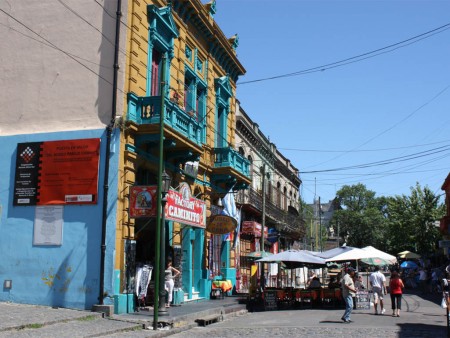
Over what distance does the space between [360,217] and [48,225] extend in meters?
80.2

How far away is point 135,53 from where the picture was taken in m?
16.7

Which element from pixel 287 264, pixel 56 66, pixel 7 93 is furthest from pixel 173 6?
pixel 287 264

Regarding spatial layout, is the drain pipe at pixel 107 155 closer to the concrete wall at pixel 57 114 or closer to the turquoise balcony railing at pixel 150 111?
the concrete wall at pixel 57 114

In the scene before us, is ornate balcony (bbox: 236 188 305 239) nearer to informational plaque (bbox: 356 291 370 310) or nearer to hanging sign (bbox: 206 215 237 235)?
hanging sign (bbox: 206 215 237 235)

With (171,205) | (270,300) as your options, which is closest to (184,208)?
(171,205)

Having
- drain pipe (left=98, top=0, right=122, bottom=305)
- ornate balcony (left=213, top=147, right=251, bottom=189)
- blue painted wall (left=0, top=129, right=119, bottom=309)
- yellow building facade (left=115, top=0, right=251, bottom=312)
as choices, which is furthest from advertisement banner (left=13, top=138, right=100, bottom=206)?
ornate balcony (left=213, top=147, right=251, bottom=189)

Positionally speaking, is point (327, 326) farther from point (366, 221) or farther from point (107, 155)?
point (366, 221)

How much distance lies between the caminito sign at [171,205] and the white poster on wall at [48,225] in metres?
2.18

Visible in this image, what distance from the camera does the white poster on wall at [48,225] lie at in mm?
15750

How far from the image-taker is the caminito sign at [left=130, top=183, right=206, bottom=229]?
1546 cm

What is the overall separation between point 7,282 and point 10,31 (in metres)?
8.03

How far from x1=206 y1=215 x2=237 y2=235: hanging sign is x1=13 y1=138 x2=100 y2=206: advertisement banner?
6.75 metres

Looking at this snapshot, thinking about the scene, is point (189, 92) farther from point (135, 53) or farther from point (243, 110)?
point (243, 110)

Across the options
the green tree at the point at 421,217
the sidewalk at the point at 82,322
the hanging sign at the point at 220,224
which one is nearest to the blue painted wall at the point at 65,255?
the sidewalk at the point at 82,322
